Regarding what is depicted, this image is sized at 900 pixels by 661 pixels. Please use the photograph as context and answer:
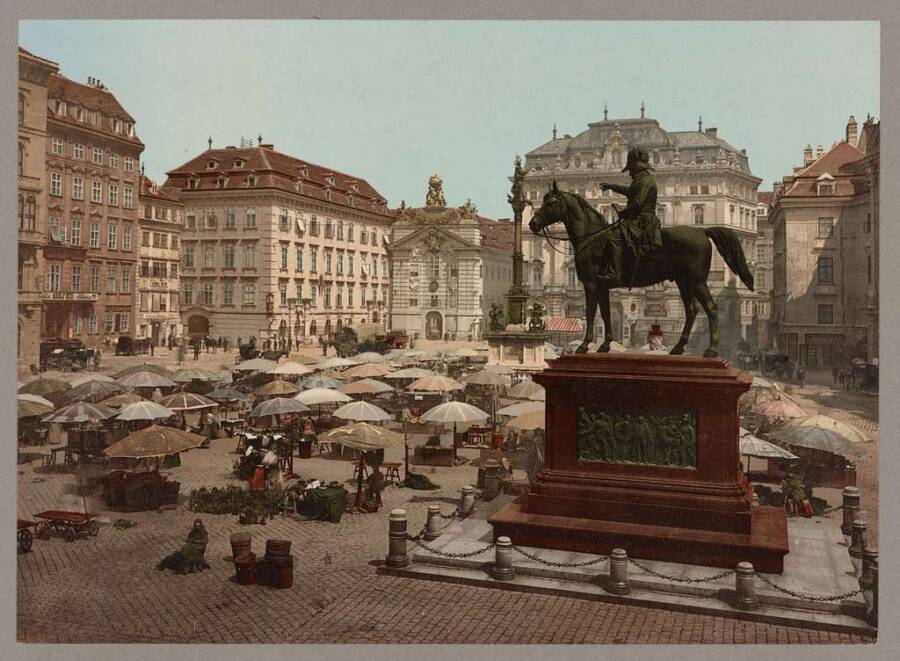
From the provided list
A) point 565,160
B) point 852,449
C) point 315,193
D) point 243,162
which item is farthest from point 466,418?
point 565,160

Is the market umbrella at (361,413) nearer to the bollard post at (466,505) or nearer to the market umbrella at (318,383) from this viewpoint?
the bollard post at (466,505)

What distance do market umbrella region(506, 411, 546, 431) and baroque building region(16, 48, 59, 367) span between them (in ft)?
41.1

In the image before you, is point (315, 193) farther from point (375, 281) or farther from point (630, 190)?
point (630, 190)

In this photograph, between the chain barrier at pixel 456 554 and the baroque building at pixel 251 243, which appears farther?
the baroque building at pixel 251 243

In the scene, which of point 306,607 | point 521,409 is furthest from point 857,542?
point 306,607

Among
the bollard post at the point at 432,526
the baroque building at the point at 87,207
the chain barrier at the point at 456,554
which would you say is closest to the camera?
the chain barrier at the point at 456,554

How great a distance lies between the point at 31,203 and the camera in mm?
19969

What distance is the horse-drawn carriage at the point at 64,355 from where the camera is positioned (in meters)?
22.7

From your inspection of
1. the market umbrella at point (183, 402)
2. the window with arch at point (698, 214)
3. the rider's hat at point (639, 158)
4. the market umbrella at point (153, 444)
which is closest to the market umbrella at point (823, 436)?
the rider's hat at point (639, 158)

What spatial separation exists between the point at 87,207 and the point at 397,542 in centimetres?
1875

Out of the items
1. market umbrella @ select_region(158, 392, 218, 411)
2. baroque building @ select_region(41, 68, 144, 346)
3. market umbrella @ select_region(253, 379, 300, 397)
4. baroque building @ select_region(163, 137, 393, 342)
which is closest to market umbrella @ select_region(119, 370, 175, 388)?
baroque building @ select_region(41, 68, 144, 346)

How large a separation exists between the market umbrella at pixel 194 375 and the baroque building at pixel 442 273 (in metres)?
37.6

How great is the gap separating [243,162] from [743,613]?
32080mm

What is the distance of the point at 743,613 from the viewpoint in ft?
34.4
